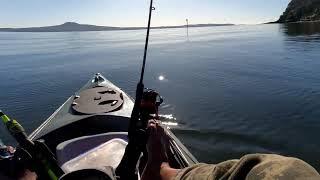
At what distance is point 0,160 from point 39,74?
23.5m

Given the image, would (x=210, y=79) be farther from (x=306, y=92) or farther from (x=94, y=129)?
(x=94, y=129)

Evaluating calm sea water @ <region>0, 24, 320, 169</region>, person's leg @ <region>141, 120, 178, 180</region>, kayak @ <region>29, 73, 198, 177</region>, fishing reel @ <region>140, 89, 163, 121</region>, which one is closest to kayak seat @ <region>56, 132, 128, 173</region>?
kayak @ <region>29, 73, 198, 177</region>

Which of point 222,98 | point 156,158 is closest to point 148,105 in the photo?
point 156,158

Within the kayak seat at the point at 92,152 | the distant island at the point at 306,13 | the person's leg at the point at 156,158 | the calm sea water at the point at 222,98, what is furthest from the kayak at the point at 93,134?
the distant island at the point at 306,13

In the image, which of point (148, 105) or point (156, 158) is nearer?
point (156, 158)

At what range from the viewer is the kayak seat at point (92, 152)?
5074 millimetres

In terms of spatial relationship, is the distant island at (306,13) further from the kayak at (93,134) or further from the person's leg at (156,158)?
the person's leg at (156,158)

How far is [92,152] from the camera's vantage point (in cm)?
541

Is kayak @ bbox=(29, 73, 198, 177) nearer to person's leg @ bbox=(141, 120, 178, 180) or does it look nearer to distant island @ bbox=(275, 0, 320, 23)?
person's leg @ bbox=(141, 120, 178, 180)

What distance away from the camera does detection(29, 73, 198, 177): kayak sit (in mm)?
5324

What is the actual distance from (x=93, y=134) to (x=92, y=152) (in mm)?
2797

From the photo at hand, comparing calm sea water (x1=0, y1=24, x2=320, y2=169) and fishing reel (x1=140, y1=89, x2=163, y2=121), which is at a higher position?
fishing reel (x1=140, y1=89, x2=163, y2=121)

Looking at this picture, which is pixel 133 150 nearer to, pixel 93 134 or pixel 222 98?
pixel 93 134

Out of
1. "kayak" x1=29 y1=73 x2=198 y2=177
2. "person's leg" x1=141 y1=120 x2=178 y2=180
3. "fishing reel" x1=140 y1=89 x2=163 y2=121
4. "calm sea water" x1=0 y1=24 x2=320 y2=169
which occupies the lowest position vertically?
"calm sea water" x1=0 y1=24 x2=320 y2=169
